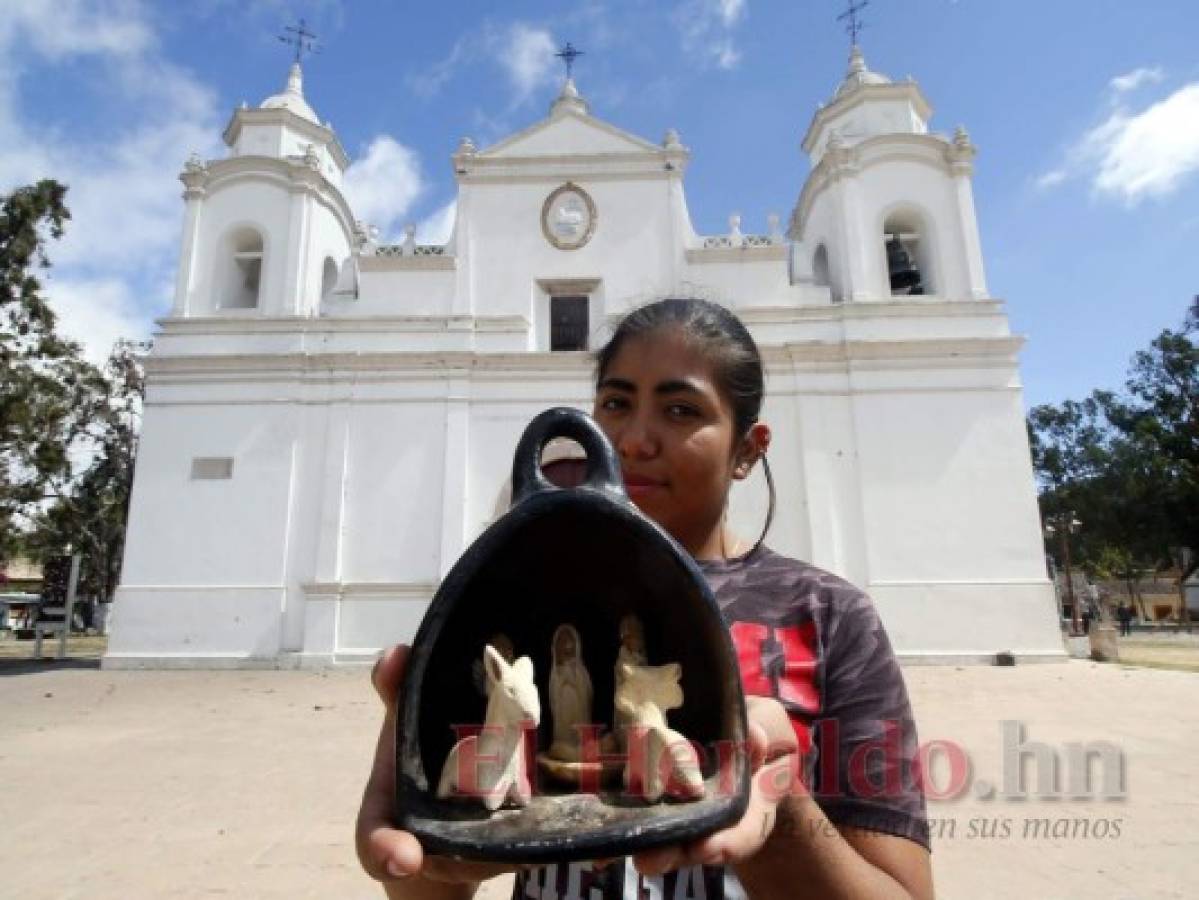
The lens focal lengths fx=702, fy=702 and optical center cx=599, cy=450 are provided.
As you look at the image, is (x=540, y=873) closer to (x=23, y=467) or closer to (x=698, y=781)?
(x=698, y=781)

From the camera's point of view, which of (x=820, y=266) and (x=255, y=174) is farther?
(x=820, y=266)

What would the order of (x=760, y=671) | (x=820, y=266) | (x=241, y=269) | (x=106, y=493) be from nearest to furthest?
(x=760, y=671) < (x=241, y=269) < (x=820, y=266) < (x=106, y=493)

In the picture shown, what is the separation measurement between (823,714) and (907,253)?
1484 cm

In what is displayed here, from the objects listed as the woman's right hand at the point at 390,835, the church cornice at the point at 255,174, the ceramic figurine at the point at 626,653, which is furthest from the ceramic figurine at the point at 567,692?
the church cornice at the point at 255,174

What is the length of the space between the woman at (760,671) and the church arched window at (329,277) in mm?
15295

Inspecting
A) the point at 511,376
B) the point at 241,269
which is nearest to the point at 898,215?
the point at 511,376

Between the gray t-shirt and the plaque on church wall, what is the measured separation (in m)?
13.6

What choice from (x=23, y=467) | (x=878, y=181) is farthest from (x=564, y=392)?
(x=23, y=467)

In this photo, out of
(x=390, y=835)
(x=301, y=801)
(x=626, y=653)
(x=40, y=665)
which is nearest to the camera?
(x=390, y=835)

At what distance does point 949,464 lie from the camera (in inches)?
487

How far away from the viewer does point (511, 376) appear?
13.2 meters

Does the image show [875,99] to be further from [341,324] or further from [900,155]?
[341,324]

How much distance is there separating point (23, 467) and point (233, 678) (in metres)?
8.35

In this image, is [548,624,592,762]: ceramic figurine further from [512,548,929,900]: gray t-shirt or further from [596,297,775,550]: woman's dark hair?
[596,297,775,550]: woman's dark hair
